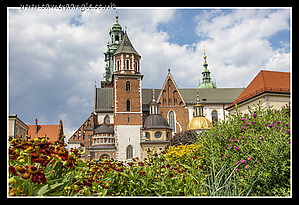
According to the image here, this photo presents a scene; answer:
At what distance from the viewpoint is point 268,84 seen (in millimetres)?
24156

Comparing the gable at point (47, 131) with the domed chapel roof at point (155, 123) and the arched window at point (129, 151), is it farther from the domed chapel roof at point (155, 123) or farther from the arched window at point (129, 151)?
the domed chapel roof at point (155, 123)

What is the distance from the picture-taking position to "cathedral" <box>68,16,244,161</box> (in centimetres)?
3572

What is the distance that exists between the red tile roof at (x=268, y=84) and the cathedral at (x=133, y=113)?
5498 millimetres

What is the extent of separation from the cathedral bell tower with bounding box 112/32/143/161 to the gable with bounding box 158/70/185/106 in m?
7.75

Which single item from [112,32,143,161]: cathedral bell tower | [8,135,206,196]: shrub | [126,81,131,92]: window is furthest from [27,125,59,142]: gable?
[8,135,206,196]: shrub

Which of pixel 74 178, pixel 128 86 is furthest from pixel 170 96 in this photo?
pixel 74 178

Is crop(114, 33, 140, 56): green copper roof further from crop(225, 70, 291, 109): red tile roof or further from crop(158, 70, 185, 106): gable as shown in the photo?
crop(225, 70, 291, 109): red tile roof

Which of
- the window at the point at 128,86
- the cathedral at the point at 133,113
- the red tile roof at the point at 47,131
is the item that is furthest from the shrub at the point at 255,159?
the red tile roof at the point at 47,131

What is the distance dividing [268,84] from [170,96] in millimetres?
22756

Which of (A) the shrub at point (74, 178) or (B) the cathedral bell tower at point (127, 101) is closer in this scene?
(A) the shrub at point (74, 178)

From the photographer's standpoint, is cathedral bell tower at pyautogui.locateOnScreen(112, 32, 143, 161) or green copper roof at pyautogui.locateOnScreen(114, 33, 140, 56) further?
green copper roof at pyautogui.locateOnScreen(114, 33, 140, 56)

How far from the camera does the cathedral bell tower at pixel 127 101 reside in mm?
35812

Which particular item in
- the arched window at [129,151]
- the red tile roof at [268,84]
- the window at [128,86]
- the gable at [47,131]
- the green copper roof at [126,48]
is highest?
the green copper roof at [126,48]
